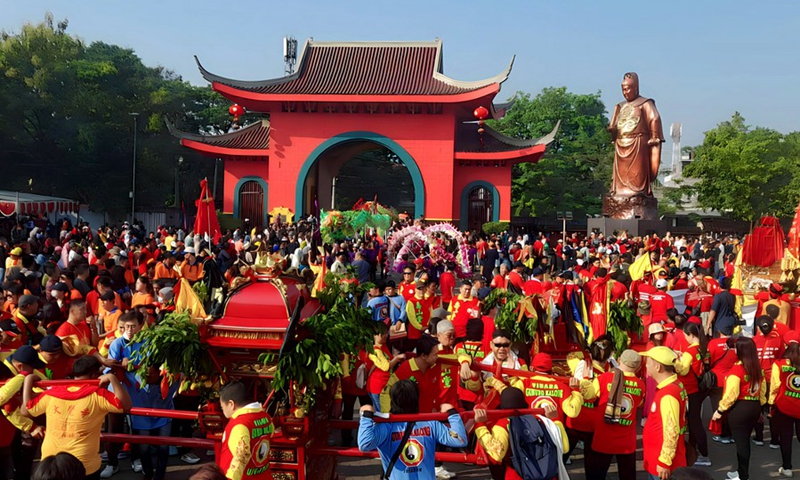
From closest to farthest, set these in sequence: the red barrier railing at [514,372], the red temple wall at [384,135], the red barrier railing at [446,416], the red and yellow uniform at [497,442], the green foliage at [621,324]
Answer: the red barrier railing at [446,416] → the red and yellow uniform at [497,442] → the red barrier railing at [514,372] → the green foliage at [621,324] → the red temple wall at [384,135]

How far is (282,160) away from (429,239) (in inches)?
537

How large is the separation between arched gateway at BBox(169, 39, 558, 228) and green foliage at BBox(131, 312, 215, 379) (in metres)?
23.8

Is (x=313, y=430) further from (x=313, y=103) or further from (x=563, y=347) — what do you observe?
(x=313, y=103)

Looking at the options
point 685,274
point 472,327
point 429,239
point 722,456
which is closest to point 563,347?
point 472,327

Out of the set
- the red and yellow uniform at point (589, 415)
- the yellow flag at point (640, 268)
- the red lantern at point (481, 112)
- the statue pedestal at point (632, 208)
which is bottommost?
the red and yellow uniform at point (589, 415)

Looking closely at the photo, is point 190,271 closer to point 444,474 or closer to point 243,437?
point 444,474

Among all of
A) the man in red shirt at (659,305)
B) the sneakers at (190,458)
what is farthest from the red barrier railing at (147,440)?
the man in red shirt at (659,305)

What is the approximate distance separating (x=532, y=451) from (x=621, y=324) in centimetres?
316

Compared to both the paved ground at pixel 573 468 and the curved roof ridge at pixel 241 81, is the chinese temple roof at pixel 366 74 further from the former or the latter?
the paved ground at pixel 573 468

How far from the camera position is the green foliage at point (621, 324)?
6.32 metres

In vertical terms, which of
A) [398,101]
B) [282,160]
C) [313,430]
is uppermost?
[398,101]

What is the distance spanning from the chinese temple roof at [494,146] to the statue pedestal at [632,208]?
3.61 m

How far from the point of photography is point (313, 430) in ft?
14.4

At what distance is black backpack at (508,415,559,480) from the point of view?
3.60m
